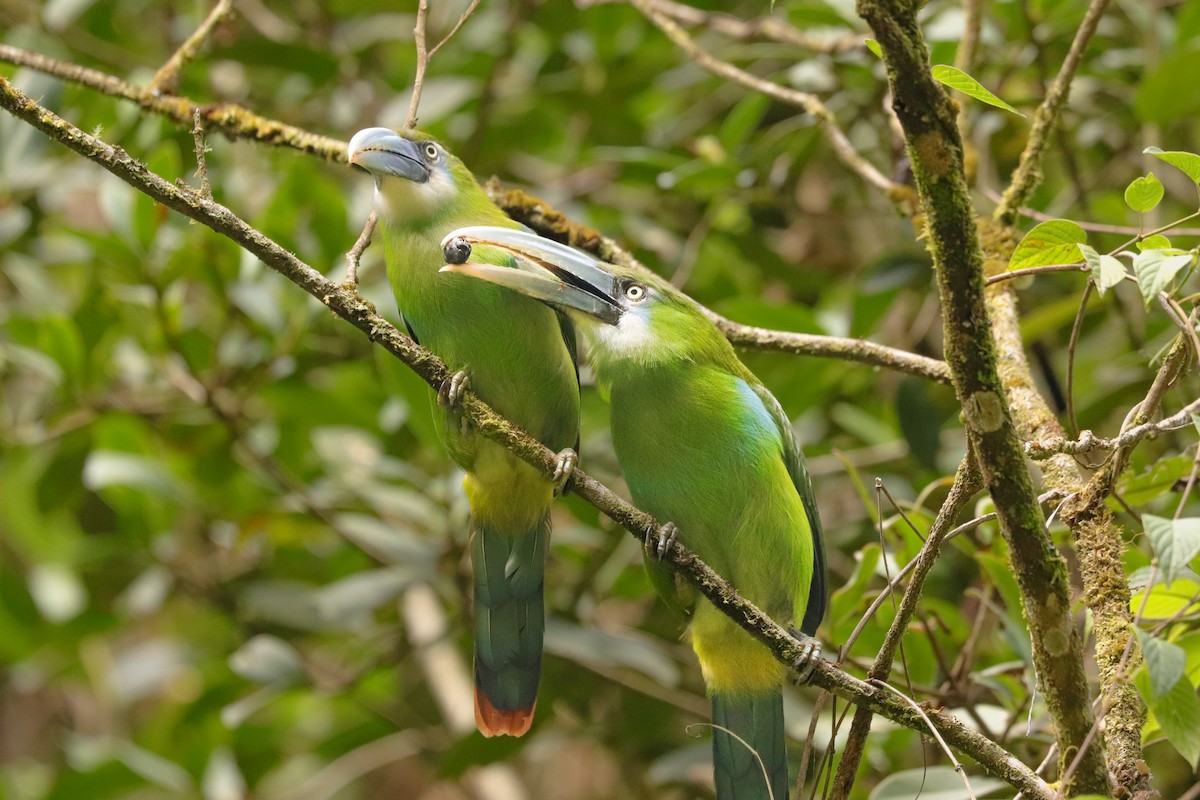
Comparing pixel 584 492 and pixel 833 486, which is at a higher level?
pixel 584 492

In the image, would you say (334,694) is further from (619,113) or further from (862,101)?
(862,101)

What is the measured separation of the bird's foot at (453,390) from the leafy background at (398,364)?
2.93 feet

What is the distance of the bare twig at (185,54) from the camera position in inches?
108

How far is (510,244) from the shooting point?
92.0 inches

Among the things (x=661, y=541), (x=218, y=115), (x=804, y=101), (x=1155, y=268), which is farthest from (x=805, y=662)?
(x=218, y=115)

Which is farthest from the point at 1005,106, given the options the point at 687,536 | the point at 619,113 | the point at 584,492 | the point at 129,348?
the point at 129,348

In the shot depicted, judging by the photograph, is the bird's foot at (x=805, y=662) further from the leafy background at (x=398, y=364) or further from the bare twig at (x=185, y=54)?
the bare twig at (x=185, y=54)

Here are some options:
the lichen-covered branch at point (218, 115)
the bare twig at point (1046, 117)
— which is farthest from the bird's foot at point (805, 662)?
the lichen-covered branch at point (218, 115)

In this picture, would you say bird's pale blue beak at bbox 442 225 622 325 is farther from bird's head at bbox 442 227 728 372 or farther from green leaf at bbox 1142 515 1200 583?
green leaf at bbox 1142 515 1200 583

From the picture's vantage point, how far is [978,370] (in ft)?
5.07

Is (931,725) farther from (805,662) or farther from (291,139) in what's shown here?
(291,139)

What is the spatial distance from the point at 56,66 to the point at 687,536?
6.26ft

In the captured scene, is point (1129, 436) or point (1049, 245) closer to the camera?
point (1129, 436)

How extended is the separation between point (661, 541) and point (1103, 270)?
979 mm
